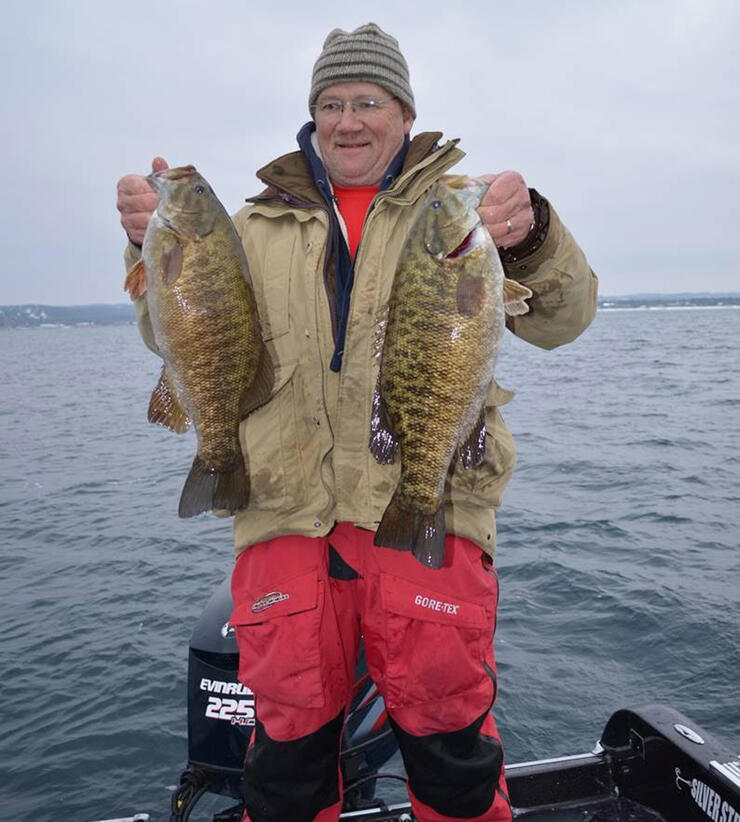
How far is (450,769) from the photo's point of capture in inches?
122

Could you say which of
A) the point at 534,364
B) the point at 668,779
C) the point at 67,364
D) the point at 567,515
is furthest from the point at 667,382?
the point at 67,364

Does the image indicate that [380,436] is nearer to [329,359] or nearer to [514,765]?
[329,359]

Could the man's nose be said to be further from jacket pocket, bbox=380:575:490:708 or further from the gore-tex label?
the gore-tex label

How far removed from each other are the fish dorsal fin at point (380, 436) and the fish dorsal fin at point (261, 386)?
1.58ft

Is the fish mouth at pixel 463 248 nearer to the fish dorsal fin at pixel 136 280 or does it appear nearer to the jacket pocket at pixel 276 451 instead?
the jacket pocket at pixel 276 451

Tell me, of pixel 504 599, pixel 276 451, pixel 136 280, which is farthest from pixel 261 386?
pixel 504 599

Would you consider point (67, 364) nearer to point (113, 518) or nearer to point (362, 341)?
point (113, 518)

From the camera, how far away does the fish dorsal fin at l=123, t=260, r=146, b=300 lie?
3.03 m

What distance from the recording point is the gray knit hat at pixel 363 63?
343cm

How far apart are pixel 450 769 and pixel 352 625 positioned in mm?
747

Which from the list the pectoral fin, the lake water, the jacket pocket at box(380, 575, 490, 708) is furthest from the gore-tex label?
the lake water

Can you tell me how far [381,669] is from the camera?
10.5 ft

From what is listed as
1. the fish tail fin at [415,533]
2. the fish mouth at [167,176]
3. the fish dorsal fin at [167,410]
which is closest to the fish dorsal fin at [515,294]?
the fish tail fin at [415,533]

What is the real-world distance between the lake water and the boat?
1.88 metres
